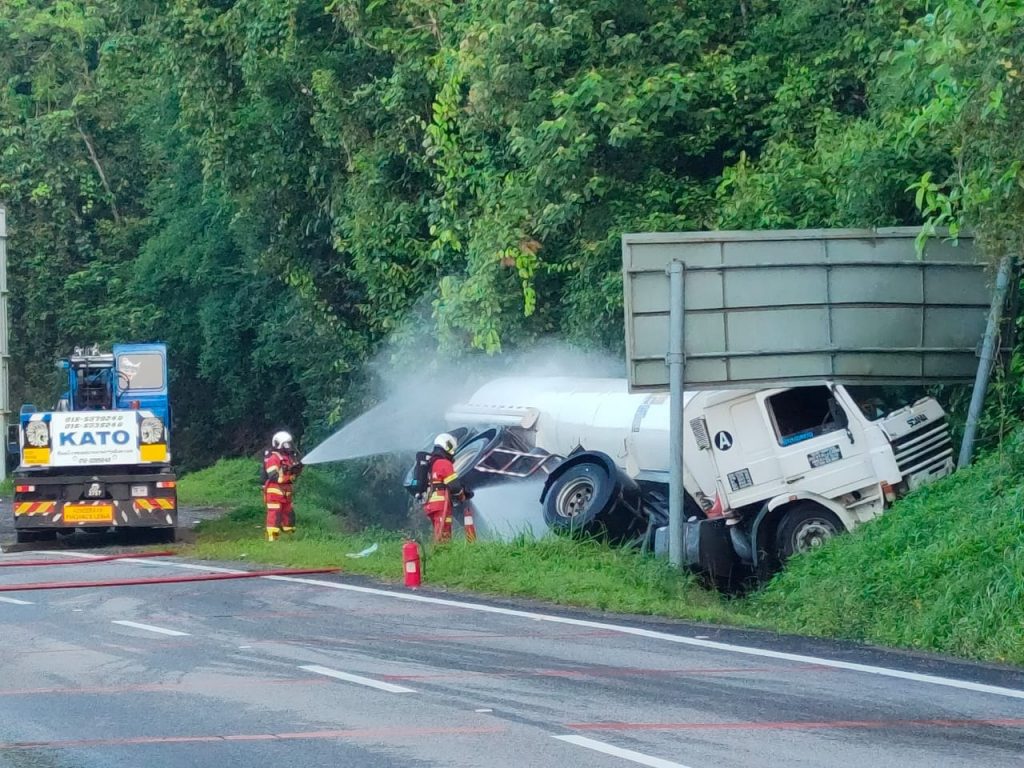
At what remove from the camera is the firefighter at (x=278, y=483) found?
20406 mm

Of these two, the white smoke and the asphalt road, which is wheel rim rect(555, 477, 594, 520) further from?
the white smoke

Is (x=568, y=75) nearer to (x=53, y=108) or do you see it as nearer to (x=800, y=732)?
(x=800, y=732)

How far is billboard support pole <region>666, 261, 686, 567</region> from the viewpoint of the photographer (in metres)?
14.4

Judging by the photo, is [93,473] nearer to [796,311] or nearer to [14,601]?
[14,601]

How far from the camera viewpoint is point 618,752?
737 cm

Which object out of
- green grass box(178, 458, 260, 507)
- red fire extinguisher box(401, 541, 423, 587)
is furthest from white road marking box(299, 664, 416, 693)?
green grass box(178, 458, 260, 507)

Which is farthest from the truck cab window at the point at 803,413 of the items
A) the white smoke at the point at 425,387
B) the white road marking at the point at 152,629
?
the white road marking at the point at 152,629

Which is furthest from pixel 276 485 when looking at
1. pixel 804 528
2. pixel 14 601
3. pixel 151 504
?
pixel 804 528

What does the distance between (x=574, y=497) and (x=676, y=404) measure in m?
3.31

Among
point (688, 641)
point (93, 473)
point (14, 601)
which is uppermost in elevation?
point (93, 473)

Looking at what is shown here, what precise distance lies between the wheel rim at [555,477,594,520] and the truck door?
90.6 inches

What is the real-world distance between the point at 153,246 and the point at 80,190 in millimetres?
4554

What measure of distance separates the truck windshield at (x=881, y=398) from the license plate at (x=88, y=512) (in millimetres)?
10844

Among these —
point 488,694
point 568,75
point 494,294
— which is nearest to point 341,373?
point 494,294
